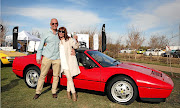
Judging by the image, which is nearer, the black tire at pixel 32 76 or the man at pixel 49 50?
the man at pixel 49 50

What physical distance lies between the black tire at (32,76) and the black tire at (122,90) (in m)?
2.21

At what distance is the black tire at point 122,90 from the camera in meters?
2.89

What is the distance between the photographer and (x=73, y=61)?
10.4 ft

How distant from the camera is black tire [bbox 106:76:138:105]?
289 cm

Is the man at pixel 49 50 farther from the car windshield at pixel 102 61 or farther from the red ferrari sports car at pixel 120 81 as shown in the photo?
the car windshield at pixel 102 61

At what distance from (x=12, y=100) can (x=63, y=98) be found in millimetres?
1213

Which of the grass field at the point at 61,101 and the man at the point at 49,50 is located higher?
the man at the point at 49,50

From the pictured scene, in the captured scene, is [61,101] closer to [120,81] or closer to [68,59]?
[68,59]

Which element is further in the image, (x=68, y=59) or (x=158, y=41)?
(x=158, y=41)

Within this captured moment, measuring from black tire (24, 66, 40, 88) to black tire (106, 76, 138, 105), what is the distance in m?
2.21

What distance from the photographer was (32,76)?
156 inches

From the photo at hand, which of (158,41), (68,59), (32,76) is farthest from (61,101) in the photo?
(158,41)

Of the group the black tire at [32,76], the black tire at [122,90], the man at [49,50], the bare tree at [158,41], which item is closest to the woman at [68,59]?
the man at [49,50]

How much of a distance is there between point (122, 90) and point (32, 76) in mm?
2701
